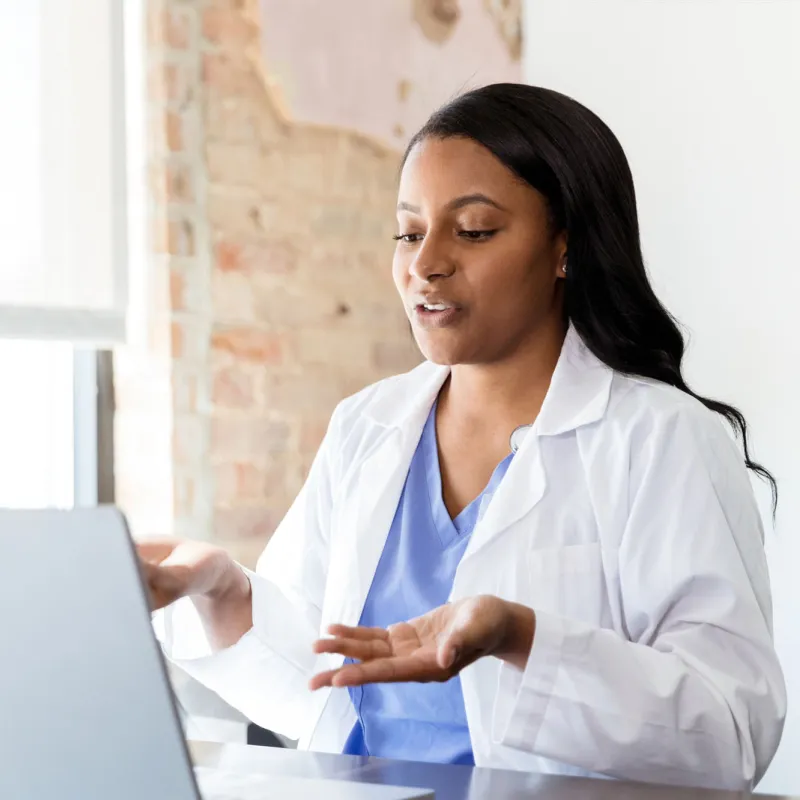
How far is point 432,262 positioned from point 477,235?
70 millimetres

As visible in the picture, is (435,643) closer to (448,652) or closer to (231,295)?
(448,652)

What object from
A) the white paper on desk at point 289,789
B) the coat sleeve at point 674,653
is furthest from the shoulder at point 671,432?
the white paper on desk at point 289,789

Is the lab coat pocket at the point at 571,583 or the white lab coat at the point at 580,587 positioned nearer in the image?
the white lab coat at the point at 580,587

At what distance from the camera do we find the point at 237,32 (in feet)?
7.93

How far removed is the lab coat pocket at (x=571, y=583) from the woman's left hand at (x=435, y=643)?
0.24m

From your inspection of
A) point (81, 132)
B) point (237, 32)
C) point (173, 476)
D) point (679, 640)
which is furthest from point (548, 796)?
point (237, 32)

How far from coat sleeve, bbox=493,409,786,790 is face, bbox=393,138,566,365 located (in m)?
0.25

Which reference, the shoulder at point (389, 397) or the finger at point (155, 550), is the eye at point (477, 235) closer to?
the shoulder at point (389, 397)

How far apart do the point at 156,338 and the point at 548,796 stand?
158cm

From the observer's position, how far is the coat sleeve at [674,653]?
111cm

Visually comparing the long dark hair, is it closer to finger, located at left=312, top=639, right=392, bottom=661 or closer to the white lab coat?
the white lab coat

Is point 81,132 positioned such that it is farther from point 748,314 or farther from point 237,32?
point 748,314

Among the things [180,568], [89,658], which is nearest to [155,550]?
[180,568]

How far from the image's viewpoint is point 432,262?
4.70 ft
